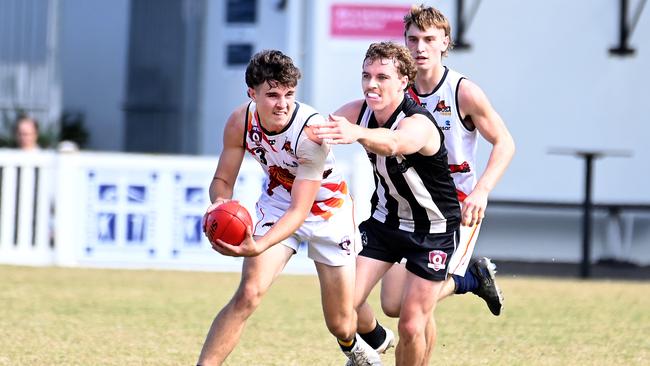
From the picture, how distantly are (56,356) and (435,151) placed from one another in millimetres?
2537

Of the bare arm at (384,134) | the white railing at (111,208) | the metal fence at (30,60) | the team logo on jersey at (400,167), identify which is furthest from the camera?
the metal fence at (30,60)

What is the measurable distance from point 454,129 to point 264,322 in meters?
3.05

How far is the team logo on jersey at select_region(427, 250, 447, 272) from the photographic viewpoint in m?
6.66

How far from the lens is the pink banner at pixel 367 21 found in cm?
1520

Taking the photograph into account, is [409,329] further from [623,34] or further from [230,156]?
[623,34]

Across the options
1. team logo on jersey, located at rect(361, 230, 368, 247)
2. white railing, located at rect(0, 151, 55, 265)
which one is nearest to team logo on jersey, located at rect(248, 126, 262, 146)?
team logo on jersey, located at rect(361, 230, 368, 247)

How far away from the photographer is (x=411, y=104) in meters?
6.49

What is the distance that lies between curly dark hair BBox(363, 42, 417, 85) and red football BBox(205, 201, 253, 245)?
0.95 m

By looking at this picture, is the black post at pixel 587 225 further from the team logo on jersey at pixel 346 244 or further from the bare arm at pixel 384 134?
the bare arm at pixel 384 134

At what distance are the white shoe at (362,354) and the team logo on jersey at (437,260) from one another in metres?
0.75

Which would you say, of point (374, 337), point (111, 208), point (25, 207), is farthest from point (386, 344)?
point (25, 207)

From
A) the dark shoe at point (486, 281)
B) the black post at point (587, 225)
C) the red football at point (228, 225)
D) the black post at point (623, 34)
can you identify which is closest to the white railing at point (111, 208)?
the black post at point (587, 225)

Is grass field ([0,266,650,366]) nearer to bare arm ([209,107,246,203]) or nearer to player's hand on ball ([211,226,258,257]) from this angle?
A: bare arm ([209,107,246,203])

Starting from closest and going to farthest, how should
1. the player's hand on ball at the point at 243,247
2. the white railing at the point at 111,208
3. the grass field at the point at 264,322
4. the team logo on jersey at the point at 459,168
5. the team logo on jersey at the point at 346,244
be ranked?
1. the player's hand on ball at the point at 243,247
2. the team logo on jersey at the point at 346,244
3. the team logo on jersey at the point at 459,168
4. the grass field at the point at 264,322
5. the white railing at the point at 111,208
